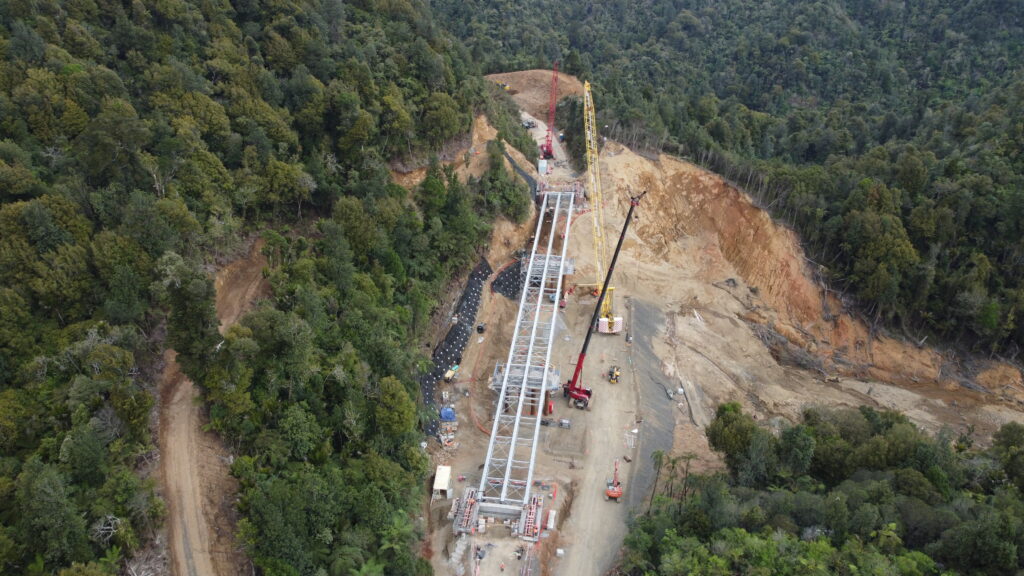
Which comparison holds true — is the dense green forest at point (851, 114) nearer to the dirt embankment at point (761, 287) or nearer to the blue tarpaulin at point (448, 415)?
the dirt embankment at point (761, 287)

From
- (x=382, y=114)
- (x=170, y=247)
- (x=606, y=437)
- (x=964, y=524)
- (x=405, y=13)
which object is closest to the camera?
(x=964, y=524)

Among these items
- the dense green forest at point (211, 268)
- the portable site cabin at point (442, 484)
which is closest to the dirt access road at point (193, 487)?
the dense green forest at point (211, 268)

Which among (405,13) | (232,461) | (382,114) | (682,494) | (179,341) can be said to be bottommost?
(682,494)

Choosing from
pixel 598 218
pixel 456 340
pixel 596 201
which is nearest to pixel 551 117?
pixel 596 201

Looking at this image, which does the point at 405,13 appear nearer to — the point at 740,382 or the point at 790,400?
the point at 740,382

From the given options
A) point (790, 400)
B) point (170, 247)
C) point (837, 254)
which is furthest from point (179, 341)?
point (837, 254)

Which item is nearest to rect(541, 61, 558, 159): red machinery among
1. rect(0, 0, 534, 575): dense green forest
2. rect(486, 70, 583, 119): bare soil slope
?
rect(486, 70, 583, 119): bare soil slope

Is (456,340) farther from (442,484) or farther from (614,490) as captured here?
(614,490)
